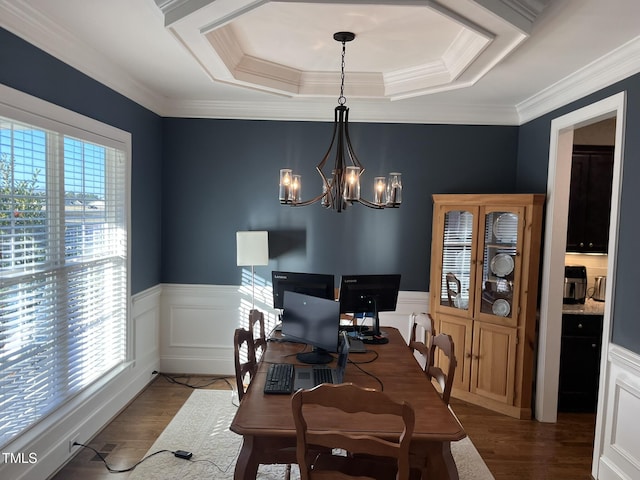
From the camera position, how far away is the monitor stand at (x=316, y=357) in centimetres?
259

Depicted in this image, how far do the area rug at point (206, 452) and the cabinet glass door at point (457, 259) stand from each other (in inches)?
48.8

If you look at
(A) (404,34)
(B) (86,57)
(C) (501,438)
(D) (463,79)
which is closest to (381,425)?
(C) (501,438)

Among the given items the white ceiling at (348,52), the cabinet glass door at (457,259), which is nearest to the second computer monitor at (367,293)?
the cabinet glass door at (457,259)

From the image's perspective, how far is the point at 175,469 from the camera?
2.78m

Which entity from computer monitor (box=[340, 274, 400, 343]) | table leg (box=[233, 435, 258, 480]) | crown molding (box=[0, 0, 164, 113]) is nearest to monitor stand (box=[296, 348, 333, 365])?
computer monitor (box=[340, 274, 400, 343])

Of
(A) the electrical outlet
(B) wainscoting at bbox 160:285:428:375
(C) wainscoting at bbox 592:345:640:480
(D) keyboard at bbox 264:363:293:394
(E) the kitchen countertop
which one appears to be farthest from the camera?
(B) wainscoting at bbox 160:285:428:375

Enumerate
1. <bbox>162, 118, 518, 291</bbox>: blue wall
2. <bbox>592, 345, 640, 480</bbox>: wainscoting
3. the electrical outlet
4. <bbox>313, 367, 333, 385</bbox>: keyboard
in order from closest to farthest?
<bbox>313, 367, 333, 385</bbox>: keyboard
<bbox>592, 345, 640, 480</bbox>: wainscoting
the electrical outlet
<bbox>162, 118, 518, 291</bbox>: blue wall

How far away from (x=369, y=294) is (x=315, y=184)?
1.57m

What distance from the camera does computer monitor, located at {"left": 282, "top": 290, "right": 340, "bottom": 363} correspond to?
252 cm

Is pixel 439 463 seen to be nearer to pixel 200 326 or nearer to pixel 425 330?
pixel 425 330

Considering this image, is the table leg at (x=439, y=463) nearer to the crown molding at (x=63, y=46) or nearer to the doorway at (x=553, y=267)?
the doorway at (x=553, y=267)

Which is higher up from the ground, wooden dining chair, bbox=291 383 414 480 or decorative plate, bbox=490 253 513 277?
decorative plate, bbox=490 253 513 277

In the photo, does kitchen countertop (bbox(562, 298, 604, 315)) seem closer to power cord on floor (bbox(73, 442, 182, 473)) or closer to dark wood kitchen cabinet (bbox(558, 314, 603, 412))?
dark wood kitchen cabinet (bbox(558, 314, 603, 412))

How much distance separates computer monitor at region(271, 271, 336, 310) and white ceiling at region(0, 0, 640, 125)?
153 centimetres
